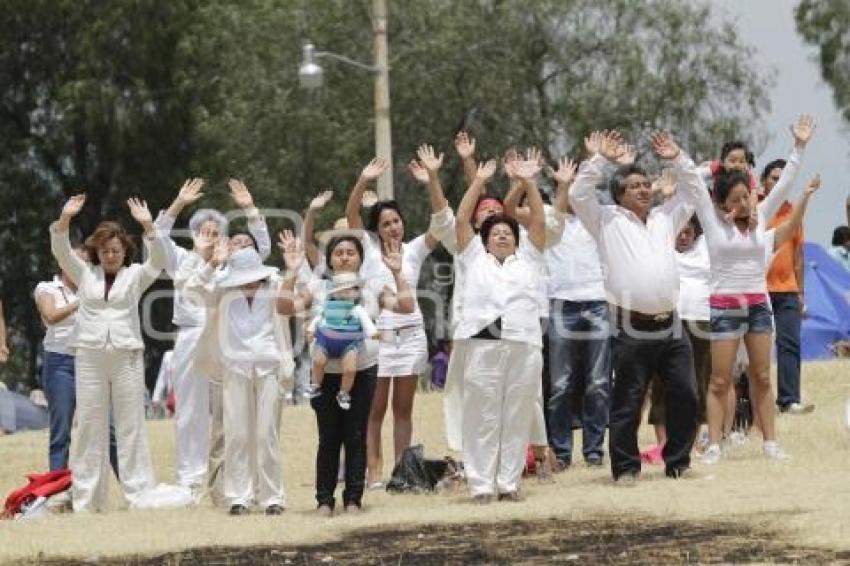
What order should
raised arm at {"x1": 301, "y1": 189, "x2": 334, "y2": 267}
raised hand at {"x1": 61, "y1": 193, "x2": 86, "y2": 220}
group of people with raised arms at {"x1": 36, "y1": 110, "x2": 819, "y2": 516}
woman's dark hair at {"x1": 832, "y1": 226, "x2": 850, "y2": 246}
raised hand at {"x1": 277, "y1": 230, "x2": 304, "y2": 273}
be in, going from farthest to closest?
woman's dark hair at {"x1": 832, "y1": 226, "x2": 850, "y2": 246}
raised arm at {"x1": 301, "y1": 189, "x2": 334, "y2": 267}
raised hand at {"x1": 61, "y1": 193, "x2": 86, "y2": 220}
raised hand at {"x1": 277, "y1": 230, "x2": 304, "y2": 273}
group of people with raised arms at {"x1": 36, "y1": 110, "x2": 819, "y2": 516}

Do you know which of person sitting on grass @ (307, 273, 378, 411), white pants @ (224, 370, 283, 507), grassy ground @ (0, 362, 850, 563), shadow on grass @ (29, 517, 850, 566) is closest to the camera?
shadow on grass @ (29, 517, 850, 566)

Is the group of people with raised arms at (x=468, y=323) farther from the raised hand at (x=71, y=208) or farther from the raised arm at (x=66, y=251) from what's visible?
the raised hand at (x=71, y=208)

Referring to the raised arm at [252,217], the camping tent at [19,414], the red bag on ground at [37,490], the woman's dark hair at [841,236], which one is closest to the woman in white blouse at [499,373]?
the raised arm at [252,217]

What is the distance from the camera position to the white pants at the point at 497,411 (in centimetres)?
1410

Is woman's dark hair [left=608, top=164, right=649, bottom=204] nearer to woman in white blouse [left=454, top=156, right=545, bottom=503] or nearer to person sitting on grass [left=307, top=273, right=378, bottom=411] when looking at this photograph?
woman in white blouse [left=454, top=156, right=545, bottom=503]

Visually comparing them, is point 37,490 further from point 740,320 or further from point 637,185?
point 740,320

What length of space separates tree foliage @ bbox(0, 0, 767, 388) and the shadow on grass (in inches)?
1219

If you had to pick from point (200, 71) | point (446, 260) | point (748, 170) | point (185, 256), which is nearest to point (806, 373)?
point (748, 170)

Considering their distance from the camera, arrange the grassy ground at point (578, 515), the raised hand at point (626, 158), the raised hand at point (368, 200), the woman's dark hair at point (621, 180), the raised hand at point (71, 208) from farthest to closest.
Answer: the raised hand at point (368, 200) < the raised hand at point (71, 208) < the woman's dark hair at point (621, 180) < the raised hand at point (626, 158) < the grassy ground at point (578, 515)

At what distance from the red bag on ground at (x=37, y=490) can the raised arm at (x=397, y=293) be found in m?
2.77

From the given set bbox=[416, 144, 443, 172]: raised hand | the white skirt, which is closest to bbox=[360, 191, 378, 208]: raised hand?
the white skirt

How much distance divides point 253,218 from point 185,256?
102cm

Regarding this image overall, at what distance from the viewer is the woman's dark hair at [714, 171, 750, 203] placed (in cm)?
1505

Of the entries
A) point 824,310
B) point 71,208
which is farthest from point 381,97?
point 71,208
